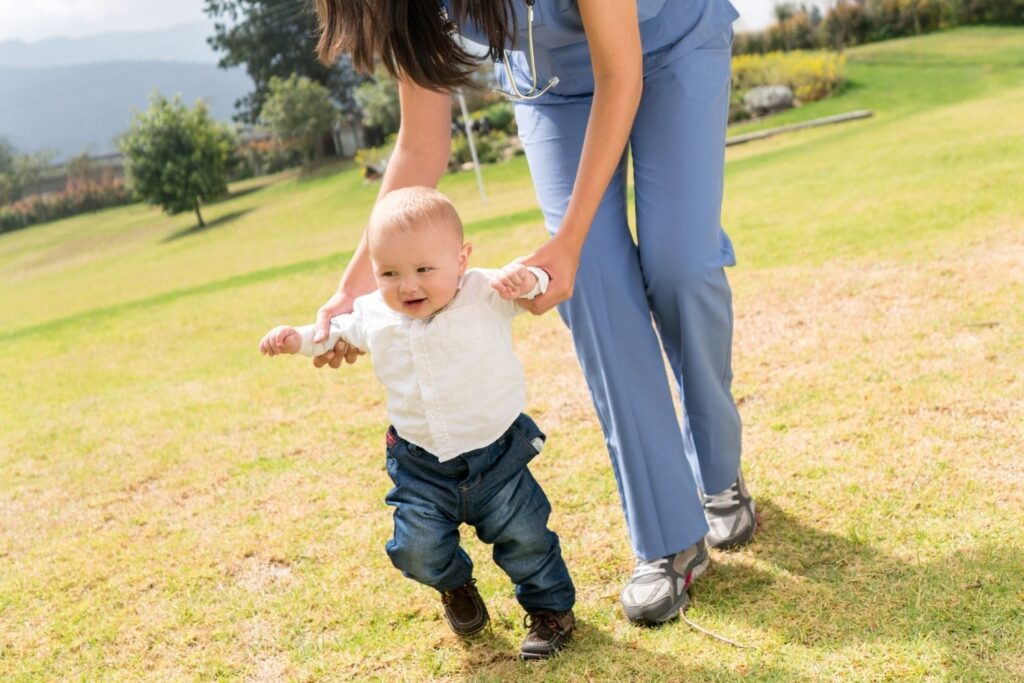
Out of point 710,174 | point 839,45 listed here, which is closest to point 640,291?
point 710,174

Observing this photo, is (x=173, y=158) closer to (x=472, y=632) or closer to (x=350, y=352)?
(x=350, y=352)

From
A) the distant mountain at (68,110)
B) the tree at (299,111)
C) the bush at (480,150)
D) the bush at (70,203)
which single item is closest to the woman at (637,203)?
the bush at (480,150)

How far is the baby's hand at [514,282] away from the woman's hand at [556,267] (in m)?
0.05

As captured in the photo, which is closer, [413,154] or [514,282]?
[514,282]

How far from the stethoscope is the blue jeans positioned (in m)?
0.80

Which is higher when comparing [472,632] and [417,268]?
[417,268]

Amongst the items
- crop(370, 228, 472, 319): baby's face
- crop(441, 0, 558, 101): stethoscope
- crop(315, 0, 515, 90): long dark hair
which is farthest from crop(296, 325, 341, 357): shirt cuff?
crop(441, 0, 558, 101): stethoscope

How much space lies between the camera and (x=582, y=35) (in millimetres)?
2338

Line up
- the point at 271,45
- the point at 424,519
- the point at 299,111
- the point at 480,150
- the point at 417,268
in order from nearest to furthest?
the point at 417,268 → the point at 424,519 → the point at 480,150 → the point at 299,111 → the point at 271,45

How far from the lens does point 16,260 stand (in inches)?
1253

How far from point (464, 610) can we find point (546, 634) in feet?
0.72

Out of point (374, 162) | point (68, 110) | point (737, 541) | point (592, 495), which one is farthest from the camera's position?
point (68, 110)

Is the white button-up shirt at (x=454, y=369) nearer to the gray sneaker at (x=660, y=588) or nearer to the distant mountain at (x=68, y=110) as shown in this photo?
the gray sneaker at (x=660, y=588)

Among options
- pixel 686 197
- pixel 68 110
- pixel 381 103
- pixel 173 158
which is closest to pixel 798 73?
pixel 381 103
